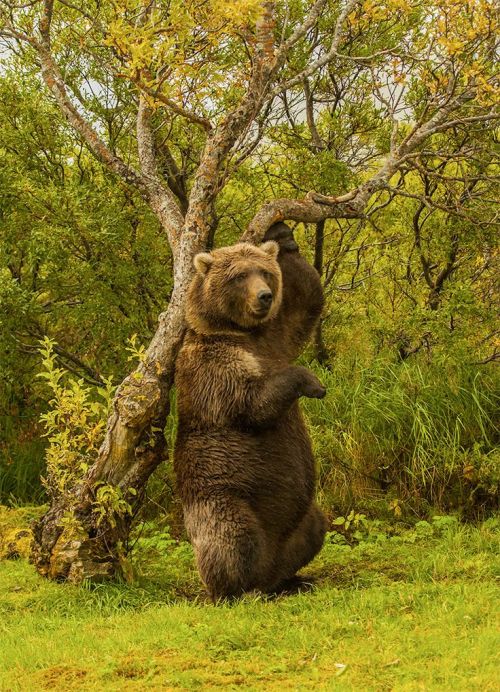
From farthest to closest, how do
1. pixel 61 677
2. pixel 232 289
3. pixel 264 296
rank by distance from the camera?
pixel 232 289
pixel 264 296
pixel 61 677

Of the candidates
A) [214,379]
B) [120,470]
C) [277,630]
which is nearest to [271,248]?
[214,379]

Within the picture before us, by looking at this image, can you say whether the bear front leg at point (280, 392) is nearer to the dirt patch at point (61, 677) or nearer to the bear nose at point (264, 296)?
the bear nose at point (264, 296)

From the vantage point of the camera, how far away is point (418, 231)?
985 centimetres

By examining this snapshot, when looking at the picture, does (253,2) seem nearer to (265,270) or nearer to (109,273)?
(265,270)

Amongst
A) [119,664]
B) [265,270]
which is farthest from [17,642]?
[265,270]

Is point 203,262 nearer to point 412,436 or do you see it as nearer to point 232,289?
point 232,289

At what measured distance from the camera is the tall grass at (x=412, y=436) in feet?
28.0

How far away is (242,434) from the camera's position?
6.43 m

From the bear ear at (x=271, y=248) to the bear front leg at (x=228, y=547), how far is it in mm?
1786

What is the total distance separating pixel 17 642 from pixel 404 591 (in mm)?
2436

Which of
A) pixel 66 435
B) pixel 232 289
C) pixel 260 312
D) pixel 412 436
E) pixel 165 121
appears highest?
pixel 165 121

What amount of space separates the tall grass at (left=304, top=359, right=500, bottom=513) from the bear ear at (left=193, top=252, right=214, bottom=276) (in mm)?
2917

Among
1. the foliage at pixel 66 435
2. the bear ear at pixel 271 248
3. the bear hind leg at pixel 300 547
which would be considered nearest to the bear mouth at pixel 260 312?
the bear ear at pixel 271 248

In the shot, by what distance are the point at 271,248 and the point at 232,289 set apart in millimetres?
594
